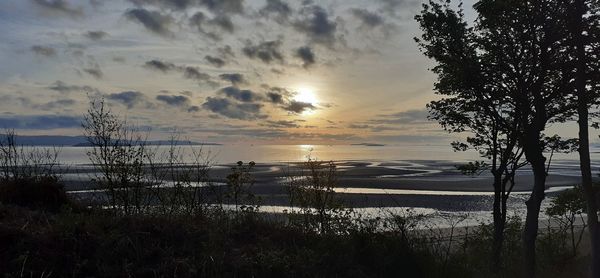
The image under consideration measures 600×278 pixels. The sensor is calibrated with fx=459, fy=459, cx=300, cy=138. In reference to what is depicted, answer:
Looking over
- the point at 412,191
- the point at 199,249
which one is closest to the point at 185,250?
the point at 199,249

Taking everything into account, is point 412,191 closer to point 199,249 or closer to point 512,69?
point 512,69

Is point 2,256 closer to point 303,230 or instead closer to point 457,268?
point 303,230

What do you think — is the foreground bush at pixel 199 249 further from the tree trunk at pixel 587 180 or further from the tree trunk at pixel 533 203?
the tree trunk at pixel 587 180

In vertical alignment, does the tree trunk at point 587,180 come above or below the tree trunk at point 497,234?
above

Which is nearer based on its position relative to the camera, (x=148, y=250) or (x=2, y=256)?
(x=2, y=256)

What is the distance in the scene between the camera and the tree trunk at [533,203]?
396 inches

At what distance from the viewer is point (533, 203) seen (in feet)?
33.3

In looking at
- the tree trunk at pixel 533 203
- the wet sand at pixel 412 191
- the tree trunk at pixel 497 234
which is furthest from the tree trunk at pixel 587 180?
the wet sand at pixel 412 191

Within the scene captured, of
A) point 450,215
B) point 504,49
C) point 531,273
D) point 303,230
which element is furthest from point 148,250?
point 450,215

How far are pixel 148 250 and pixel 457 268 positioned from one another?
5661mm

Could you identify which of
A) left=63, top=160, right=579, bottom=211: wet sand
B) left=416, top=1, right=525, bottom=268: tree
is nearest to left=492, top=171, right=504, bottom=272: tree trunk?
left=416, top=1, right=525, bottom=268: tree

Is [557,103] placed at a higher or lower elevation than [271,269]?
higher

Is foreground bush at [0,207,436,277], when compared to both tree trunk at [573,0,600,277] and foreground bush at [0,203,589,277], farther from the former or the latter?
tree trunk at [573,0,600,277]

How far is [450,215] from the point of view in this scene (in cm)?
2694
